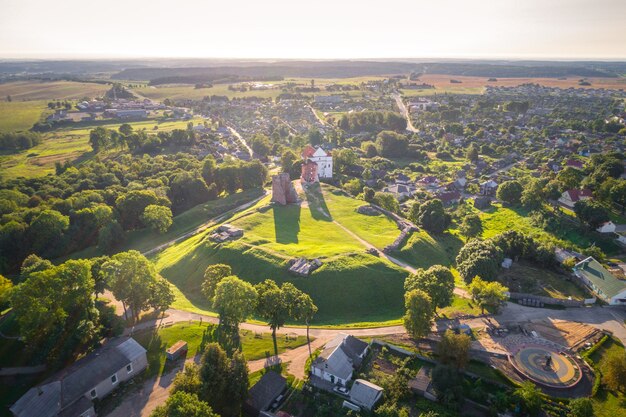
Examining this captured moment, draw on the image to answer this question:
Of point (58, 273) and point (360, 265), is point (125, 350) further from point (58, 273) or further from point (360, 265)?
point (360, 265)

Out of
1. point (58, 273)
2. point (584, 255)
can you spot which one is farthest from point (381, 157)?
point (58, 273)

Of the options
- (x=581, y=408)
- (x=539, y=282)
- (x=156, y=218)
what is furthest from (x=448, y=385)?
(x=156, y=218)

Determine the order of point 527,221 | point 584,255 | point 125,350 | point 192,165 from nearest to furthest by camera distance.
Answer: point 125,350, point 584,255, point 527,221, point 192,165

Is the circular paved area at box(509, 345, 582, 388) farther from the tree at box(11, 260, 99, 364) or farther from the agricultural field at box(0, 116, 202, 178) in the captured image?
the agricultural field at box(0, 116, 202, 178)

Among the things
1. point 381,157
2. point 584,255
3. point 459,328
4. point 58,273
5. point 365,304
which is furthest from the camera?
point 381,157

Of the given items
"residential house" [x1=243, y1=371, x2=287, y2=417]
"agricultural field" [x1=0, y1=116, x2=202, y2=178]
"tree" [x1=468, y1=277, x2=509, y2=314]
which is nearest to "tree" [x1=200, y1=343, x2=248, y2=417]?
"residential house" [x1=243, y1=371, x2=287, y2=417]

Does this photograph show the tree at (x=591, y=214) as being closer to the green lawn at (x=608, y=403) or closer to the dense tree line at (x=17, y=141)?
the green lawn at (x=608, y=403)
